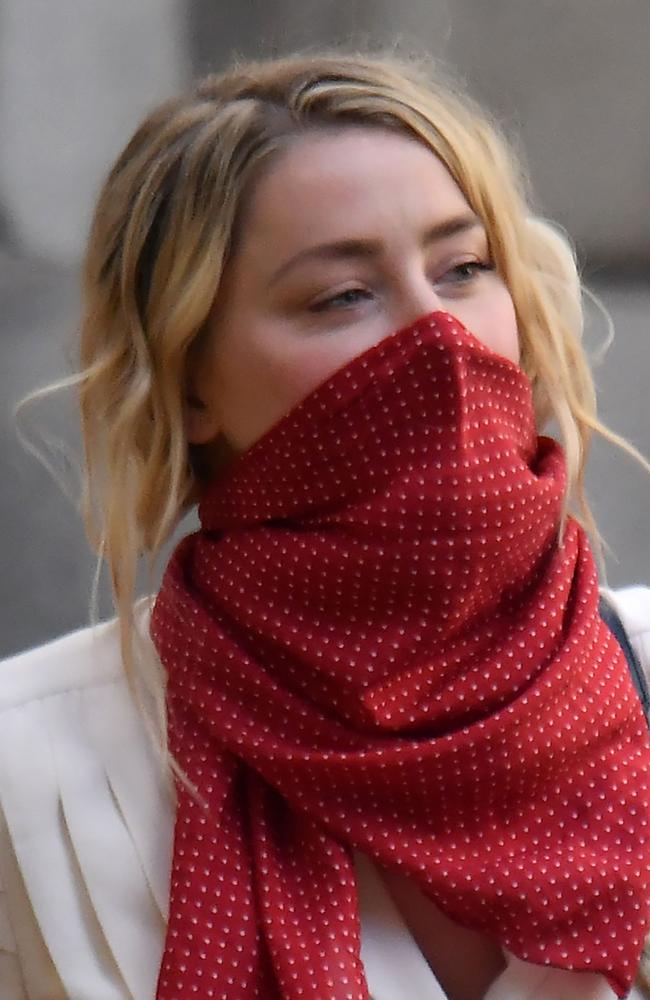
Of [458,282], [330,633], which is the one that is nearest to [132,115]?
[458,282]

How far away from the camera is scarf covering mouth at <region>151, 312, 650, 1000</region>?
0.91 m

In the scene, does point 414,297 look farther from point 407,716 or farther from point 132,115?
point 132,115

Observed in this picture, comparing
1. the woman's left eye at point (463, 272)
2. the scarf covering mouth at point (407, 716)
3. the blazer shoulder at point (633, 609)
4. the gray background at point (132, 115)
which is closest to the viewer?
the scarf covering mouth at point (407, 716)

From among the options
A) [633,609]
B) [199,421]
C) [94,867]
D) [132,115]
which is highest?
[132,115]

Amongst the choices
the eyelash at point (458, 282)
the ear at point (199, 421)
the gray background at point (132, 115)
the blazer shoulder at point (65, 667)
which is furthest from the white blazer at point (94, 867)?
the gray background at point (132, 115)

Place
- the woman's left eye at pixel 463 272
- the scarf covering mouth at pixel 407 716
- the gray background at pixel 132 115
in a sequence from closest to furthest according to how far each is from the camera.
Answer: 1. the scarf covering mouth at pixel 407 716
2. the woman's left eye at pixel 463 272
3. the gray background at pixel 132 115

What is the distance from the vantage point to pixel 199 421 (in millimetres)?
1097

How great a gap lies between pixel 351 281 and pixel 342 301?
0.06 feet

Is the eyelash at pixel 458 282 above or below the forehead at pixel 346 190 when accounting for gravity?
below

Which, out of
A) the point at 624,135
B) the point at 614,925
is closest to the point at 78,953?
the point at 614,925

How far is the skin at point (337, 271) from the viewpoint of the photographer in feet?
3.20

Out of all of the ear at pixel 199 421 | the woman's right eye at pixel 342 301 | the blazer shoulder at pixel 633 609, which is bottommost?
the blazer shoulder at pixel 633 609

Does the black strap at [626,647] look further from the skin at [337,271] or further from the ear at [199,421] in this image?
the ear at [199,421]

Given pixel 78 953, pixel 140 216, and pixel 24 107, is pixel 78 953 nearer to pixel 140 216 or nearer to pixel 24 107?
pixel 140 216
